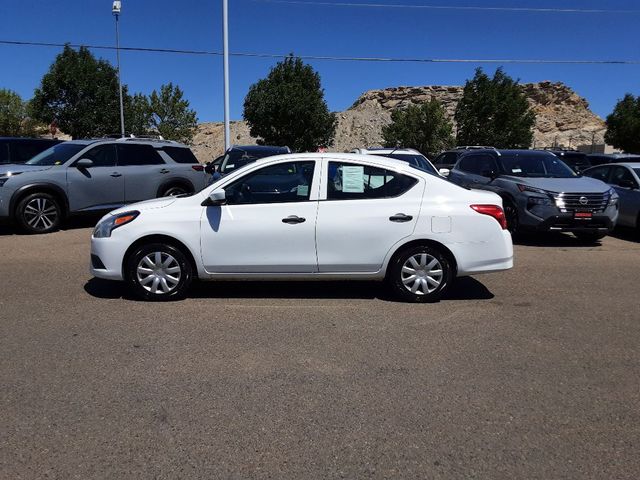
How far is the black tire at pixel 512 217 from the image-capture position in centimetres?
1048

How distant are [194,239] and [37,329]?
5.62 ft

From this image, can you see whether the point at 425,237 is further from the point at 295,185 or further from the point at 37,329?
the point at 37,329

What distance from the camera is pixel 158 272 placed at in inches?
237

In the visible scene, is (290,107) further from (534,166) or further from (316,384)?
(316,384)

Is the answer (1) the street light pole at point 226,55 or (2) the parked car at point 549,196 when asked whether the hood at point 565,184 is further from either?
(1) the street light pole at point 226,55

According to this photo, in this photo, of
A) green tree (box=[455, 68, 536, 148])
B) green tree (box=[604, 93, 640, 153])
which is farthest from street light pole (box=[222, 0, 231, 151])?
green tree (box=[604, 93, 640, 153])

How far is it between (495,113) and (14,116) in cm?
5289

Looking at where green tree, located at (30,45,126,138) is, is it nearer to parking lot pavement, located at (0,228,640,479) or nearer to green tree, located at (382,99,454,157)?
green tree, located at (382,99,454,157)

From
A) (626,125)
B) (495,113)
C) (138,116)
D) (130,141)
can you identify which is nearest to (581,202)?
(130,141)

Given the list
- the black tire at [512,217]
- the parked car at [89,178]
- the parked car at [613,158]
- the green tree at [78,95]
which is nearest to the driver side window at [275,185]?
the black tire at [512,217]

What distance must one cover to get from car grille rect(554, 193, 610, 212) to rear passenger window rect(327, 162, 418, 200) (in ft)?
16.2

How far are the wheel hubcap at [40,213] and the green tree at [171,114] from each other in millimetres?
40757

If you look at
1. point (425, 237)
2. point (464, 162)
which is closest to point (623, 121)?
point (464, 162)

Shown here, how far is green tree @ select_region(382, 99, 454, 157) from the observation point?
4381 cm
